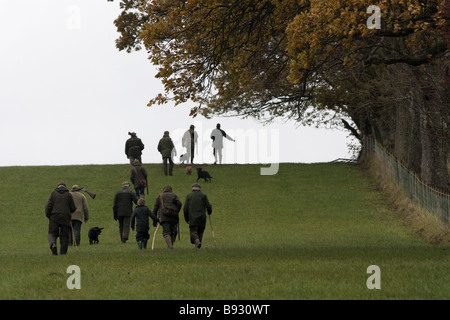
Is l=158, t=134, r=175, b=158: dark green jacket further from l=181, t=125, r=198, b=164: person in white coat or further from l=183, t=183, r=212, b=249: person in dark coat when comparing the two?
l=183, t=183, r=212, b=249: person in dark coat

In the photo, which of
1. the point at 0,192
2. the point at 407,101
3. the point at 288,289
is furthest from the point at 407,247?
the point at 0,192

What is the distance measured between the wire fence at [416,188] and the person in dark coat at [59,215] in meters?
9.78

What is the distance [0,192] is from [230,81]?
18482 millimetres

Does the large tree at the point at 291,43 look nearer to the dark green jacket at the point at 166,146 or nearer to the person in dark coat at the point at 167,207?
the person in dark coat at the point at 167,207

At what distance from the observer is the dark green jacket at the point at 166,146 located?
41.5 m

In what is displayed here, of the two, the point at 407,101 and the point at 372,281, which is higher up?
the point at 407,101

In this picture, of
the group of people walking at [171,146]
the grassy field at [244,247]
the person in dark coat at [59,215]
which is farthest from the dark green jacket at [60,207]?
the group of people walking at [171,146]

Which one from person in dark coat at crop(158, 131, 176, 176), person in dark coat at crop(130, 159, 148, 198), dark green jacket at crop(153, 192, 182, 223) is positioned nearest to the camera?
dark green jacket at crop(153, 192, 182, 223)

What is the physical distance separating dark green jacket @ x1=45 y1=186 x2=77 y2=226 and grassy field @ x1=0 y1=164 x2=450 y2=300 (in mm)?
941

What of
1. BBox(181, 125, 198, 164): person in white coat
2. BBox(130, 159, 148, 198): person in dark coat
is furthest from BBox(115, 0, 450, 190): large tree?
BBox(181, 125, 198, 164): person in white coat

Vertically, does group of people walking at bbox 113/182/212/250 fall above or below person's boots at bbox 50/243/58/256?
above

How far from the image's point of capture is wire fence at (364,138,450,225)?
25.6 metres

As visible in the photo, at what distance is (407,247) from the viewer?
72.5 ft
